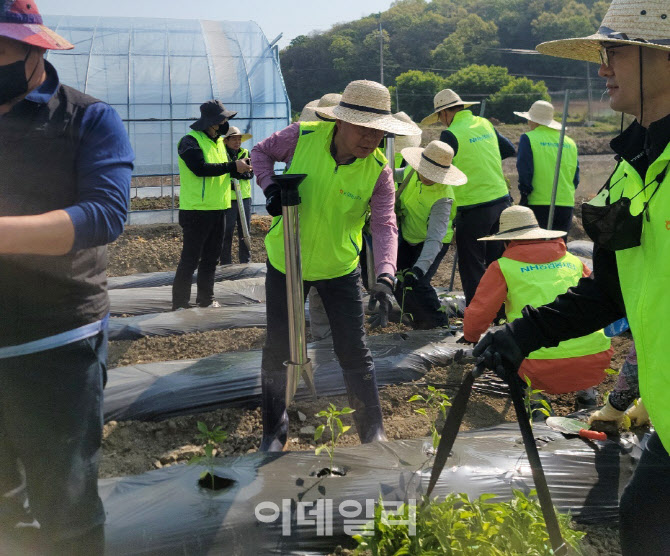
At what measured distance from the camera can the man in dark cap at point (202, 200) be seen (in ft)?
16.8

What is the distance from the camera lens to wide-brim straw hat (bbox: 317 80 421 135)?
2.60 metres

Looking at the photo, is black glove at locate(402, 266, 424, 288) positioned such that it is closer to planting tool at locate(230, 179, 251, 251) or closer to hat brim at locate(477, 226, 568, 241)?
hat brim at locate(477, 226, 568, 241)

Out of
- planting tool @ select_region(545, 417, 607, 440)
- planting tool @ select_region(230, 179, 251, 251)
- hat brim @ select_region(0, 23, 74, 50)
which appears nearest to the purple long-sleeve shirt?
planting tool @ select_region(545, 417, 607, 440)

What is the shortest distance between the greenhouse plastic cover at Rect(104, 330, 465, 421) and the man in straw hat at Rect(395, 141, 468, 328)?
664mm

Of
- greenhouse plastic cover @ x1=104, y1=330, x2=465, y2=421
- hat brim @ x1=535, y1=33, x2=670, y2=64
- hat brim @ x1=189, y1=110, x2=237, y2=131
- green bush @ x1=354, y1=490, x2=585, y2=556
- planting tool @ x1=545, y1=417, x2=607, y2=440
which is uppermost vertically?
hat brim @ x1=535, y1=33, x2=670, y2=64

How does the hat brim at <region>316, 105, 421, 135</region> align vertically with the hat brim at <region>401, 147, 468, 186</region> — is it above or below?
above

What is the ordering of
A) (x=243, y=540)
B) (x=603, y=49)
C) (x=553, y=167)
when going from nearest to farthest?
(x=603, y=49) → (x=243, y=540) → (x=553, y=167)

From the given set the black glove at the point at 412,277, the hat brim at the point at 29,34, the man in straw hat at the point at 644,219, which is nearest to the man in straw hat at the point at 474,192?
the black glove at the point at 412,277

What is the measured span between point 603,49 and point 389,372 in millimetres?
2618

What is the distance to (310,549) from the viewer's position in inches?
84.3

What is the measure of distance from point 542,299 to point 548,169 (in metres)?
3.06

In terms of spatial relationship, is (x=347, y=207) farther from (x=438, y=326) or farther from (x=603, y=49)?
(x=438, y=326)

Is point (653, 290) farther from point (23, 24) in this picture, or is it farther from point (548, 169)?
point (548, 169)

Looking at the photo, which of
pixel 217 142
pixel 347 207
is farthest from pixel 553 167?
pixel 347 207
